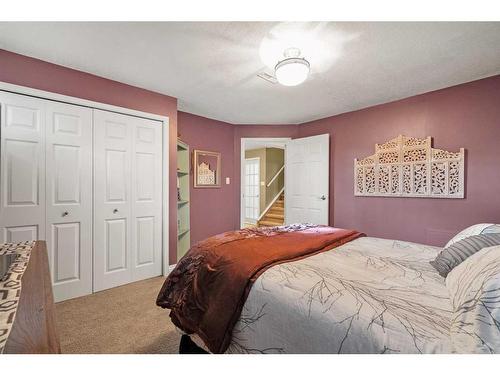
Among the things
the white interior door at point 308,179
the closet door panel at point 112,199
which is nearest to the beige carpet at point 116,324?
the closet door panel at point 112,199

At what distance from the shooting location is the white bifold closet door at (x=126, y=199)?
2551mm

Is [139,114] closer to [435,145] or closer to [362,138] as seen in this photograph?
[362,138]

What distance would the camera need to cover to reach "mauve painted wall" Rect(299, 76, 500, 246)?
2506mm

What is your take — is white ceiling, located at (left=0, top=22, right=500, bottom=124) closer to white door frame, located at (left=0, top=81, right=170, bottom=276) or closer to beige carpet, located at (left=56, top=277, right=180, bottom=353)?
white door frame, located at (left=0, top=81, right=170, bottom=276)

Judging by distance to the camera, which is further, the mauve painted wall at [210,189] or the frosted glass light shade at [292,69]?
the mauve painted wall at [210,189]

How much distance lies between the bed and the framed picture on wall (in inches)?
106

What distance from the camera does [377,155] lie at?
10.9 ft

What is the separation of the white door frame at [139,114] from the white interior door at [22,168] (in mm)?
60

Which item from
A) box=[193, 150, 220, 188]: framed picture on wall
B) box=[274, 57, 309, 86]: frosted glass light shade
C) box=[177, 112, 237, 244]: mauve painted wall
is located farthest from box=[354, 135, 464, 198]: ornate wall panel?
box=[193, 150, 220, 188]: framed picture on wall

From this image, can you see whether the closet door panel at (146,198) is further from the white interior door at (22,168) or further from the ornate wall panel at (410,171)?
the ornate wall panel at (410,171)

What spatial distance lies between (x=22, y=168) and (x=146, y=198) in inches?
43.9
